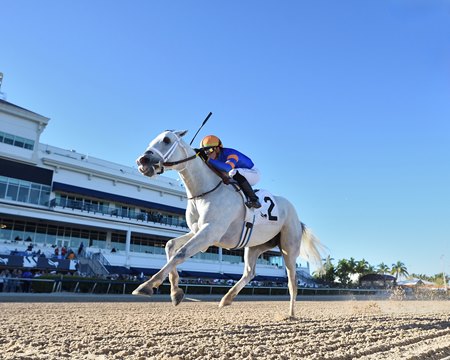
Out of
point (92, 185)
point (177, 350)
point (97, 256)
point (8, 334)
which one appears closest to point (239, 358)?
point (177, 350)

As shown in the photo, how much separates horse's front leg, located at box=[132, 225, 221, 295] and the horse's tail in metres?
3.07

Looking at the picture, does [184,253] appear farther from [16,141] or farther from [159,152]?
[16,141]

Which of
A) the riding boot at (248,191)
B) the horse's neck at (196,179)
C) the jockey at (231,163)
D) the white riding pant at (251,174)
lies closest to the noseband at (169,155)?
the horse's neck at (196,179)

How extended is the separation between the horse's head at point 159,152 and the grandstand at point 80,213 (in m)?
22.6

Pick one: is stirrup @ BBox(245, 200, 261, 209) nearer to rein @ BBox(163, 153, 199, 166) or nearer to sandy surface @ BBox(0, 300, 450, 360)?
rein @ BBox(163, 153, 199, 166)

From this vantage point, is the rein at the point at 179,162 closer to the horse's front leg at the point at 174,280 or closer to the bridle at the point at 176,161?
the bridle at the point at 176,161

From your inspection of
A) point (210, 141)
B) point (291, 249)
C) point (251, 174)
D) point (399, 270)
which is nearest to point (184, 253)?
point (210, 141)

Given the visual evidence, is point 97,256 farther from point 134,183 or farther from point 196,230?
point 196,230

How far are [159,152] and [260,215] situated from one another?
6.05 feet

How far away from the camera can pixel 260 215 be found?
582cm

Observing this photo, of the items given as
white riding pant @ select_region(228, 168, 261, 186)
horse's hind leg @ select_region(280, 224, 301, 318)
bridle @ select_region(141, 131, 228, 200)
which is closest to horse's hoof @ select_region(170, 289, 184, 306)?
bridle @ select_region(141, 131, 228, 200)

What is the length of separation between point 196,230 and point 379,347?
2.44 metres

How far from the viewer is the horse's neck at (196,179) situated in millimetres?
5223

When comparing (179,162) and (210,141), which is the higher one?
(210,141)
